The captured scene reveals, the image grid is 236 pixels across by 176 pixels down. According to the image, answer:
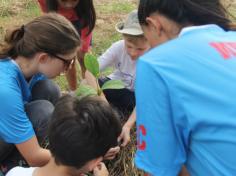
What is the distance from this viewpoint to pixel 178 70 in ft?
4.13

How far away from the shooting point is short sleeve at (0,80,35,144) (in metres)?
1.87

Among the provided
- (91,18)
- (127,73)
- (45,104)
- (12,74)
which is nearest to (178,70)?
(12,74)

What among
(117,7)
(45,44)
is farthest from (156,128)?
(117,7)

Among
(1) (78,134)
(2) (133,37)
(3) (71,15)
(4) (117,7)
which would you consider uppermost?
(1) (78,134)

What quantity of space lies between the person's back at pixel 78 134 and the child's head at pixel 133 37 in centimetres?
73

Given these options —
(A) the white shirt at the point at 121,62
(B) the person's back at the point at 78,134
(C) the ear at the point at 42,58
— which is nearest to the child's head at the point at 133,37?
(A) the white shirt at the point at 121,62

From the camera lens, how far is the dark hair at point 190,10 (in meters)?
1.48

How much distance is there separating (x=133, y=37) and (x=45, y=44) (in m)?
0.59

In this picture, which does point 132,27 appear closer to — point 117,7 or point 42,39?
point 42,39

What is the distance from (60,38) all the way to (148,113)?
782mm

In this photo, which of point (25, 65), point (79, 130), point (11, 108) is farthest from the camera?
point (25, 65)

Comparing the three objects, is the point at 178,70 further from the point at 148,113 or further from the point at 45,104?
the point at 45,104

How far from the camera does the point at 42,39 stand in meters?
1.92

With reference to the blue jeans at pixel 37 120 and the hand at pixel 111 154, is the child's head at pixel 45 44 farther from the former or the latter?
the hand at pixel 111 154
